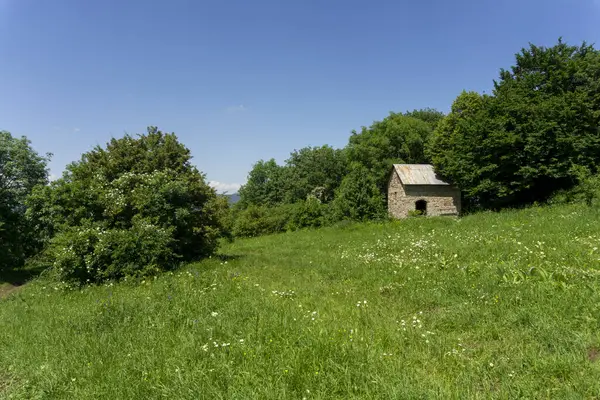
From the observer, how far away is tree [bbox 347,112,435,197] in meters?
43.8

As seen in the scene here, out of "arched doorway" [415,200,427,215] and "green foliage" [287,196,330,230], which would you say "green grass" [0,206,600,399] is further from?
"green foliage" [287,196,330,230]

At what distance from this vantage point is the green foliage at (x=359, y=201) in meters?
27.4

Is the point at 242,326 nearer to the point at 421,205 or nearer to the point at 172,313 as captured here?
the point at 172,313

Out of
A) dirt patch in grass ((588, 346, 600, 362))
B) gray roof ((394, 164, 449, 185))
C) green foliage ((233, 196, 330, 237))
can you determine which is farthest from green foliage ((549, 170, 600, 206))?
green foliage ((233, 196, 330, 237))

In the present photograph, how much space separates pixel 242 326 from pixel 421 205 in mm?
30486

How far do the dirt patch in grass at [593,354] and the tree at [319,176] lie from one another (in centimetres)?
4993

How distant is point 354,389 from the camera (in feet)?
11.5

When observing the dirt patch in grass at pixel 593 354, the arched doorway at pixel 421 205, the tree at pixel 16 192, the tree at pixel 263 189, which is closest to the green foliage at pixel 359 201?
the arched doorway at pixel 421 205

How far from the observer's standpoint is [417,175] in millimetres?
32344

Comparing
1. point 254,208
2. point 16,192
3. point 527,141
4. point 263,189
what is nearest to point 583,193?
point 527,141

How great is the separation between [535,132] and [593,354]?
2396 cm

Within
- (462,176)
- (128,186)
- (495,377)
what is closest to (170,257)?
(128,186)

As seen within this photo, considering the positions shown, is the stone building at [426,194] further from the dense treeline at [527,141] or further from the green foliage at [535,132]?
the green foliage at [535,132]

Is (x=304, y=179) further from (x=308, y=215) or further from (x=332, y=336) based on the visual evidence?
(x=332, y=336)
